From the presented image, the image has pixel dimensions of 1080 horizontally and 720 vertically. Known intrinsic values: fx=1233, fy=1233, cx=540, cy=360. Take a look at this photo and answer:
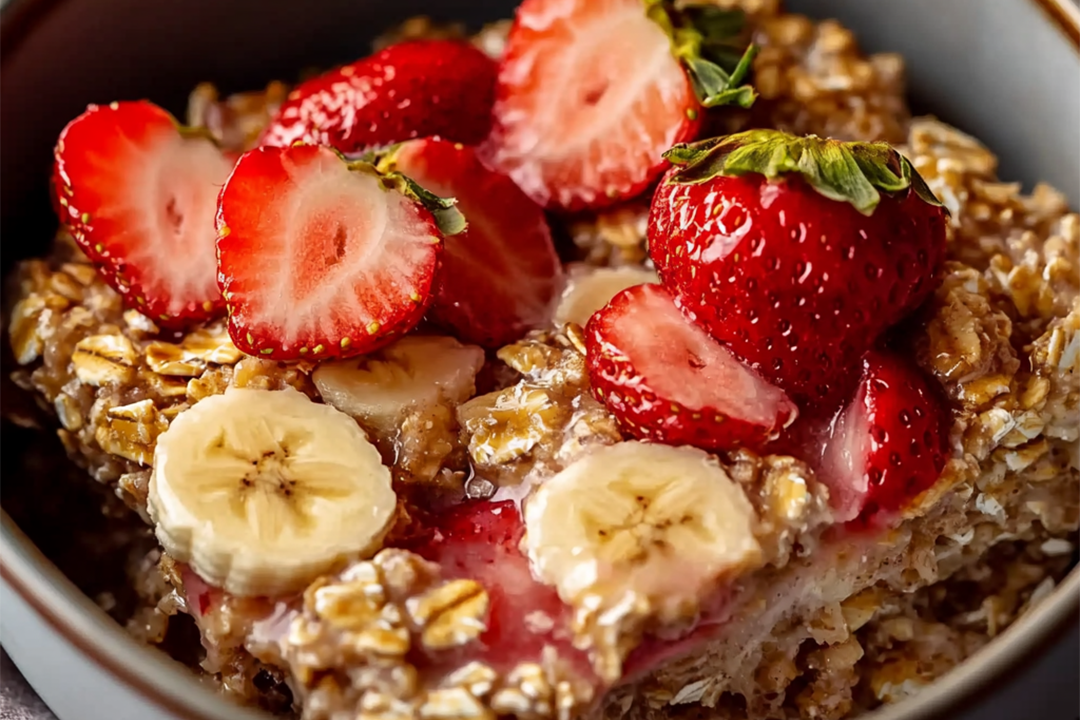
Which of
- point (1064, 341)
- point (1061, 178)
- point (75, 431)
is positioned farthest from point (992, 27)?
point (75, 431)

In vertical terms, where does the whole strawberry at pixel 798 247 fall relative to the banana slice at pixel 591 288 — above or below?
above

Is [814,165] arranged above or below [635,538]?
above

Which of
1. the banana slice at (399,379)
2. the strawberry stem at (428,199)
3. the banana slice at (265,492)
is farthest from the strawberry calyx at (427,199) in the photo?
the banana slice at (265,492)

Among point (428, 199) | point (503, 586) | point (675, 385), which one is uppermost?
point (428, 199)

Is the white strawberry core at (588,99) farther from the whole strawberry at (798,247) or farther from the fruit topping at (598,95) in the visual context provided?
the whole strawberry at (798,247)

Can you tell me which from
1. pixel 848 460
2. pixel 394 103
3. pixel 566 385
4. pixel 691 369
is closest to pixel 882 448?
pixel 848 460

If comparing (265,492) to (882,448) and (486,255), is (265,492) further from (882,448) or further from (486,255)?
(882,448)

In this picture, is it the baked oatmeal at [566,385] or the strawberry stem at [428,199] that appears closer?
the baked oatmeal at [566,385]
